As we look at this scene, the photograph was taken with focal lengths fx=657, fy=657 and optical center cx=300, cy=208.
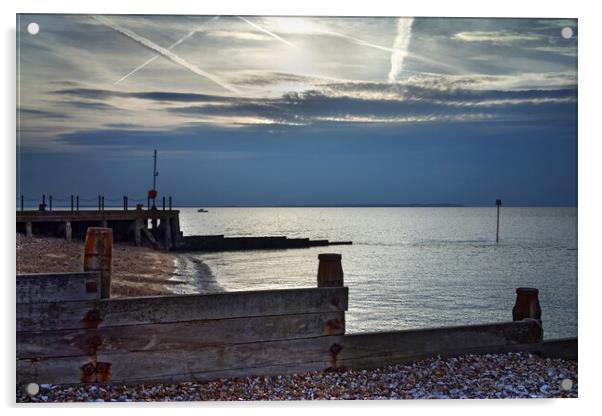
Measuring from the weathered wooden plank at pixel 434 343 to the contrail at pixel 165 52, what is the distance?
9.49 feet

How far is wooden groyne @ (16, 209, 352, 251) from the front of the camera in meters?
19.3

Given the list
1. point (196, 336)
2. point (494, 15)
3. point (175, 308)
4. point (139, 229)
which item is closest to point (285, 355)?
point (196, 336)

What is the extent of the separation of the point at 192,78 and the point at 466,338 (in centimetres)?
368

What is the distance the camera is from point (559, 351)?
6.19 m

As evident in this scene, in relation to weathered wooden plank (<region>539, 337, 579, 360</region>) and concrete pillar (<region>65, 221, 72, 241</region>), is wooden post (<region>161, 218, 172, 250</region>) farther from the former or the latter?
weathered wooden plank (<region>539, 337, 579, 360</region>)

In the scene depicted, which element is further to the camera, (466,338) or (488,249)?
(488,249)

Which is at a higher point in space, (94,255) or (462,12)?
(462,12)

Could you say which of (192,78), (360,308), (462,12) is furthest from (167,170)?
(360,308)

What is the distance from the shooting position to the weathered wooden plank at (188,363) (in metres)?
4.95

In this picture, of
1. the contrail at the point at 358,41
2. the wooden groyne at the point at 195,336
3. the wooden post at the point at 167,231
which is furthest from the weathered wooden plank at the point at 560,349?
the wooden post at the point at 167,231

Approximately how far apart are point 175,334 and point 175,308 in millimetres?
208

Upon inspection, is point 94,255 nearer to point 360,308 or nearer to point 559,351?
point 559,351

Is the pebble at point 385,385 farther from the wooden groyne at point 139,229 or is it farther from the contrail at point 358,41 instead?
the wooden groyne at point 139,229
